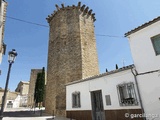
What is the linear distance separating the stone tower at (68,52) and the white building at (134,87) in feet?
20.3

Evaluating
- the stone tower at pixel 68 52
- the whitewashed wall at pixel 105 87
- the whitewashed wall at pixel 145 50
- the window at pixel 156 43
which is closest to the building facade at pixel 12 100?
the stone tower at pixel 68 52

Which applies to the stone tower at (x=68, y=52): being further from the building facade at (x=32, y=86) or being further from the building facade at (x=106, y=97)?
the building facade at (x=32, y=86)

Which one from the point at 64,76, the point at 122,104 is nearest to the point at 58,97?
the point at 64,76

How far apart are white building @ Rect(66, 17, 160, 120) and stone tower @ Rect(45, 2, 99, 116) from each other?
6.19 m

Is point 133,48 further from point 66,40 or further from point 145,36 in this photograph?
point 66,40

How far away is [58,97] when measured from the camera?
52.5 ft

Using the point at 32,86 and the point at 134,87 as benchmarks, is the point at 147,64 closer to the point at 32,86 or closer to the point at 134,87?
the point at 134,87

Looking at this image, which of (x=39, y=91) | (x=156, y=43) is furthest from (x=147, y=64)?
(x=39, y=91)

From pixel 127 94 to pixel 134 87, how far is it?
2.22 feet

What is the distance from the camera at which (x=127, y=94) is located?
8273 millimetres

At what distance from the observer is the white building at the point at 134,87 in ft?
23.6

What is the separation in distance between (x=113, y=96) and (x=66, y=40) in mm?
11649

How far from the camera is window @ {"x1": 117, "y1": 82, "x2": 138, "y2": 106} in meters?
7.88

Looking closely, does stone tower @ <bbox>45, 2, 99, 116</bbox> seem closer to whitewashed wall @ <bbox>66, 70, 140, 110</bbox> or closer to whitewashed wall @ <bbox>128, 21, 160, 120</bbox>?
whitewashed wall @ <bbox>66, 70, 140, 110</bbox>
